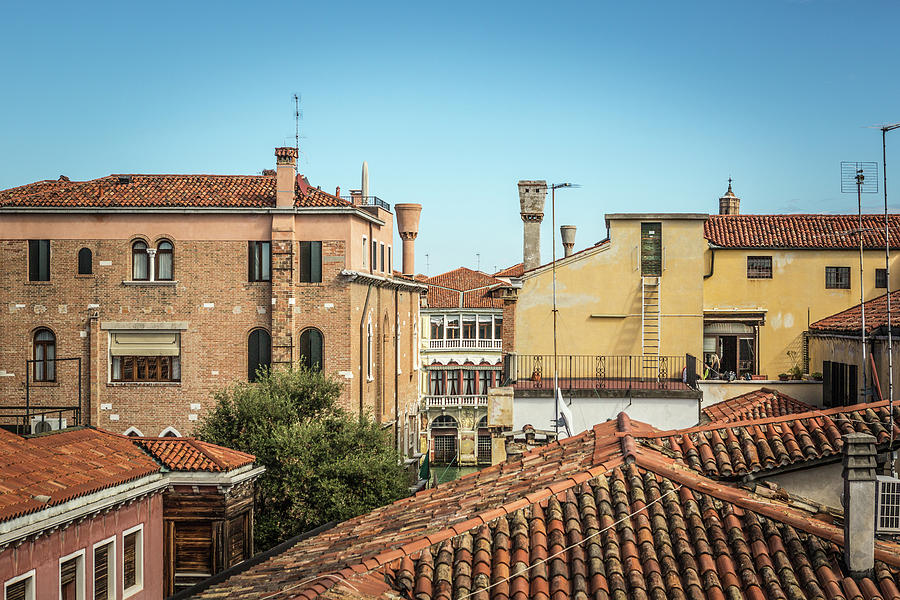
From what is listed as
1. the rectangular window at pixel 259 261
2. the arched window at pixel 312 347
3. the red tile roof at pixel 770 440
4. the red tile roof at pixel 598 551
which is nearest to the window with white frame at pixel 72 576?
the red tile roof at pixel 598 551

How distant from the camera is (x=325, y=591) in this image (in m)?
7.71

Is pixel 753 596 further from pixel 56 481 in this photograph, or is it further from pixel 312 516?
pixel 312 516

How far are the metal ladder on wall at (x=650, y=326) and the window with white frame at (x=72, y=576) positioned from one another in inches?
634

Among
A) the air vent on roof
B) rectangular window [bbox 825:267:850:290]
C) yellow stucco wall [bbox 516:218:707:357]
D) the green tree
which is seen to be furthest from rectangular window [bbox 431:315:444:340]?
the air vent on roof

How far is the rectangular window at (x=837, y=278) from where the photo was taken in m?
31.0

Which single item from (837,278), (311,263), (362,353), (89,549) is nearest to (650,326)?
(837,278)

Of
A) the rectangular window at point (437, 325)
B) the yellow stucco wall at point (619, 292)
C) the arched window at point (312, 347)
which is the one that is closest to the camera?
the yellow stucco wall at point (619, 292)

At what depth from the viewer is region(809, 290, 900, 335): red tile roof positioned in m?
19.6

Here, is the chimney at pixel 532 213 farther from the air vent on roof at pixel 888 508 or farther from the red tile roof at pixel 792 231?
the air vent on roof at pixel 888 508

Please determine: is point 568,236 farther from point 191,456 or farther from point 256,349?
point 191,456

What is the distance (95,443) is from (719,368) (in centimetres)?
1918

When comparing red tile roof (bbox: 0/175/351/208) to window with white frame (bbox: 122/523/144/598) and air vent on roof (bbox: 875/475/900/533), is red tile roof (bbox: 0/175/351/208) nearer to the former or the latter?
window with white frame (bbox: 122/523/144/598)

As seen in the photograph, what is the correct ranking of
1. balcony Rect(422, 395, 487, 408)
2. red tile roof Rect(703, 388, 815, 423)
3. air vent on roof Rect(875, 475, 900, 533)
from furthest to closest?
balcony Rect(422, 395, 487, 408) < red tile roof Rect(703, 388, 815, 423) < air vent on roof Rect(875, 475, 900, 533)

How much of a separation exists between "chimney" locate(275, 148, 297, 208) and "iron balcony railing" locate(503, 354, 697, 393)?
44.2 feet
